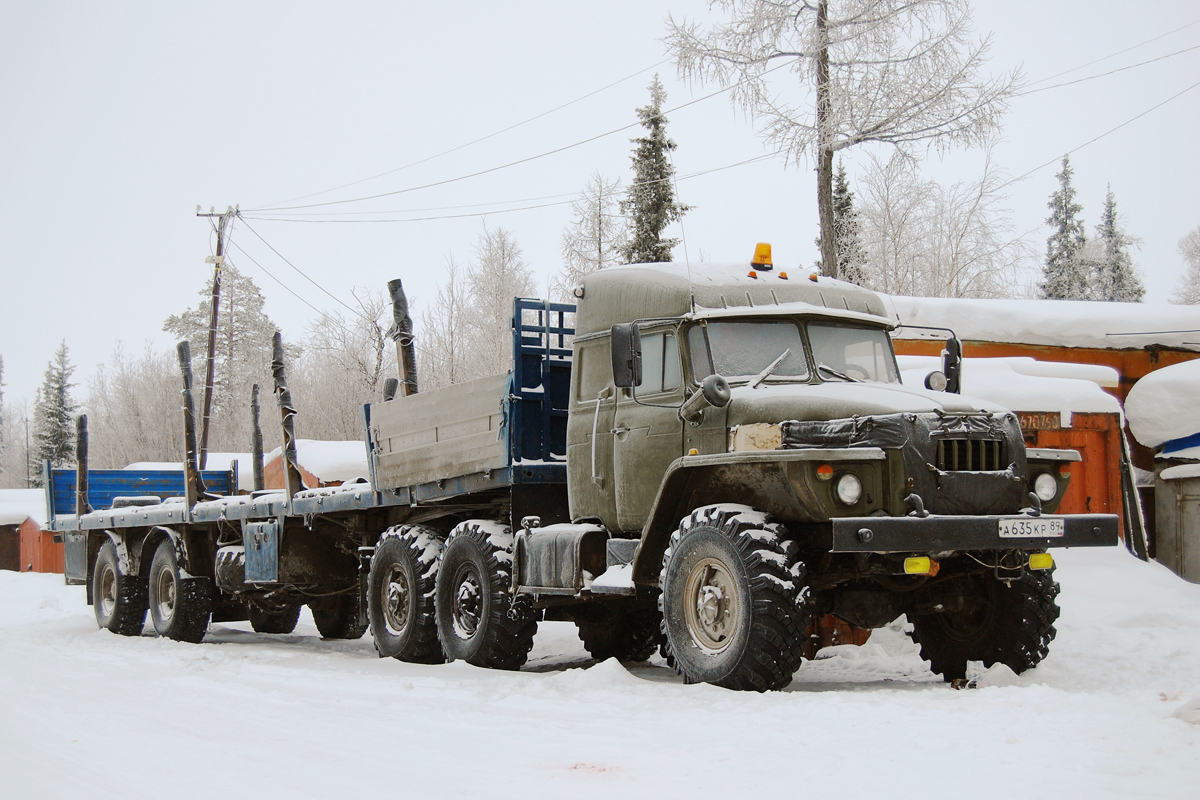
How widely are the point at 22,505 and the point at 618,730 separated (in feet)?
169

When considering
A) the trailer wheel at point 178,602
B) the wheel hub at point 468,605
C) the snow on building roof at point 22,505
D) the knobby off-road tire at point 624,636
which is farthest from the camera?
the snow on building roof at point 22,505

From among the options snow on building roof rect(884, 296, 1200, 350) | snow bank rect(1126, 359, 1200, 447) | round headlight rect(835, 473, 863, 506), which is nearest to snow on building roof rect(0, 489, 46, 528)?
snow on building roof rect(884, 296, 1200, 350)

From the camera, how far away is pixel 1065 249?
172ft

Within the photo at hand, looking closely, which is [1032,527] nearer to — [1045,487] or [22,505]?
[1045,487]

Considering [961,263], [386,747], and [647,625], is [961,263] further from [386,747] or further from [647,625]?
[386,747]

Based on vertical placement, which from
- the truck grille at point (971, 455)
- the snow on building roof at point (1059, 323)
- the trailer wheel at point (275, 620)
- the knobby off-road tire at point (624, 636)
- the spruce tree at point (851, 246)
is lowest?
the trailer wheel at point (275, 620)

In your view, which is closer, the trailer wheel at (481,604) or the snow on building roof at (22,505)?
the trailer wheel at (481,604)

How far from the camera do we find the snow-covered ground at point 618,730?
4824mm

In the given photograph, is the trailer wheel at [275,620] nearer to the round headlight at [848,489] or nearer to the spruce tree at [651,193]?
the round headlight at [848,489]

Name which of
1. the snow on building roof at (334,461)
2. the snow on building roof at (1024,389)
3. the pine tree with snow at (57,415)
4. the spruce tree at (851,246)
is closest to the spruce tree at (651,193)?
the spruce tree at (851,246)

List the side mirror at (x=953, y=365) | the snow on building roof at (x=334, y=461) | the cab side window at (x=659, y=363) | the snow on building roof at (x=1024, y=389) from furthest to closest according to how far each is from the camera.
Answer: the snow on building roof at (x=334, y=461)
the snow on building roof at (x=1024, y=389)
the side mirror at (x=953, y=365)
the cab side window at (x=659, y=363)

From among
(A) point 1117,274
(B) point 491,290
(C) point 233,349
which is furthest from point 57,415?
(A) point 1117,274

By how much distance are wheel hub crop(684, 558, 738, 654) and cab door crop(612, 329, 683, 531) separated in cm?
84

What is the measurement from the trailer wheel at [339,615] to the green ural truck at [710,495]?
120 inches
